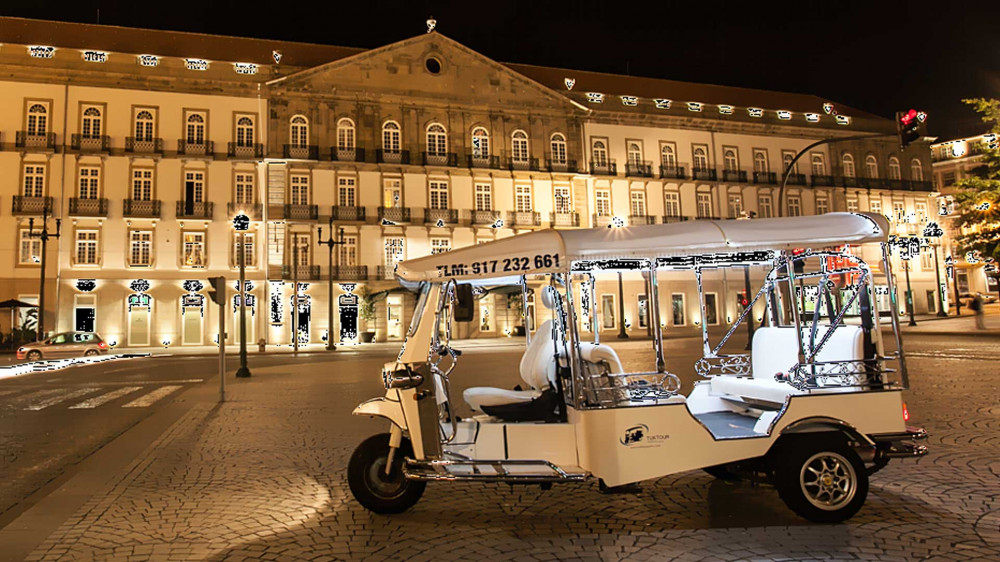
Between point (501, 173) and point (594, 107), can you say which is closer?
point (501, 173)

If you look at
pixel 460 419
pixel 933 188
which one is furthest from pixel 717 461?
pixel 933 188

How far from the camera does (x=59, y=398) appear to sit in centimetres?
1498

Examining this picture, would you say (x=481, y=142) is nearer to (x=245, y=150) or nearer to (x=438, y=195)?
(x=438, y=195)

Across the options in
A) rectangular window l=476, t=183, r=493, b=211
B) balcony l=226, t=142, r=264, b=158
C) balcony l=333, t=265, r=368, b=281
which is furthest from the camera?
rectangular window l=476, t=183, r=493, b=211

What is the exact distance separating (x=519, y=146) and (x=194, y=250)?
23.0m

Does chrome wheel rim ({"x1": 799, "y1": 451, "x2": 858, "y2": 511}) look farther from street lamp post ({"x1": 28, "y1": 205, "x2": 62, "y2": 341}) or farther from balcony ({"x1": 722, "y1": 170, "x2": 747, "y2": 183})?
balcony ({"x1": 722, "y1": 170, "x2": 747, "y2": 183})

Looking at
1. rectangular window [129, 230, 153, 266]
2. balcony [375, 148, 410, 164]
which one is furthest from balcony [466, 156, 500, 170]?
rectangular window [129, 230, 153, 266]

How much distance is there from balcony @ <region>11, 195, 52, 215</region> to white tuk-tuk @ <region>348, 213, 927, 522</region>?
42.2m

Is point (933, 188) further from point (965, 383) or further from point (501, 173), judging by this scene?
point (965, 383)

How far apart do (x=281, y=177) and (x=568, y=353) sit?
4093 centimetres

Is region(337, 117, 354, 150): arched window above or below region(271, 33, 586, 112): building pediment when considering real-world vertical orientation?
below

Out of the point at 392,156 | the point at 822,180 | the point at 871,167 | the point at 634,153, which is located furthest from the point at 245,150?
the point at 871,167

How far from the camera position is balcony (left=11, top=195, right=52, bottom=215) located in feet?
127

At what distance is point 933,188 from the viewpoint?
61344 millimetres
